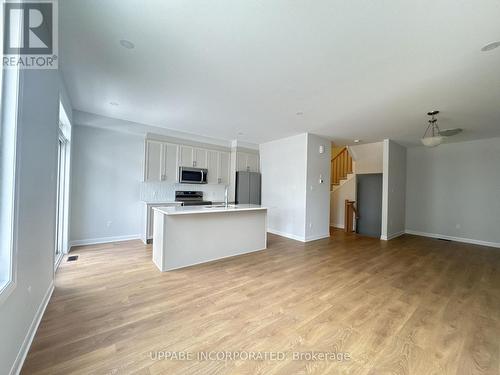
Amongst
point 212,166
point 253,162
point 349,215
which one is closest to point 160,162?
point 212,166

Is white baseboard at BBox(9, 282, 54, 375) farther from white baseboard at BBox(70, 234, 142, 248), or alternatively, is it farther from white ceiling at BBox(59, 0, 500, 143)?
white ceiling at BBox(59, 0, 500, 143)

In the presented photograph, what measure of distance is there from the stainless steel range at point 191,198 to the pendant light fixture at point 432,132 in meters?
4.85

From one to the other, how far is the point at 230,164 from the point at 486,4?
5.33m

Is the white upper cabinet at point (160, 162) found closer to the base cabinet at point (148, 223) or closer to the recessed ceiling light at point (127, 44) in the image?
the base cabinet at point (148, 223)

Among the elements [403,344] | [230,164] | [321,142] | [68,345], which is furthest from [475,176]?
[68,345]

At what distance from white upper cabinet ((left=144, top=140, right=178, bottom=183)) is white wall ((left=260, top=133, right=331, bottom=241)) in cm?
278

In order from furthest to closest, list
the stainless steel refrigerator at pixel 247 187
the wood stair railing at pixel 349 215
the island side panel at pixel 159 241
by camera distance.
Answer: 1. the wood stair railing at pixel 349 215
2. the stainless steel refrigerator at pixel 247 187
3. the island side panel at pixel 159 241

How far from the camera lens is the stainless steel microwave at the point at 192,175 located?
529cm

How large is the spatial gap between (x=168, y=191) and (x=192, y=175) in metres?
0.76

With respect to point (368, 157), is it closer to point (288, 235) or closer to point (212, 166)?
point (288, 235)

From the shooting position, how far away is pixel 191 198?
5617 mm

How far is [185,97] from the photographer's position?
11.1ft

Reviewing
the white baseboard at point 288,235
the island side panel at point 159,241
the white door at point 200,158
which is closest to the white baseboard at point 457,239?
the white baseboard at point 288,235

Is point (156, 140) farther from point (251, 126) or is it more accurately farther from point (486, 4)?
point (486, 4)
